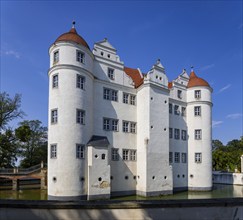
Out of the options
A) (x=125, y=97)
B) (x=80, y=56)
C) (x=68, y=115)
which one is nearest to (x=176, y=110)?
(x=125, y=97)

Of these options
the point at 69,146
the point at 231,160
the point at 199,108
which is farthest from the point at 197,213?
the point at 231,160

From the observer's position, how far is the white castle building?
17.5 metres

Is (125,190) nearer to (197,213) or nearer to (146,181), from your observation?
(146,181)

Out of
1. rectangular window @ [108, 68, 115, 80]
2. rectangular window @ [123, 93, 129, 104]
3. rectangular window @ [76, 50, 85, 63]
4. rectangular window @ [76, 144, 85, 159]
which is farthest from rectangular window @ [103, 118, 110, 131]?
rectangular window @ [76, 50, 85, 63]

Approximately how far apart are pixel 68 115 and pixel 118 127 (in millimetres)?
5388

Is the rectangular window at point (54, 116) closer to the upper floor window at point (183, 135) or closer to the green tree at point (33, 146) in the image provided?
the upper floor window at point (183, 135)

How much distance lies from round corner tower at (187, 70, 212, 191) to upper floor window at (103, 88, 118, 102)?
10.4 metres

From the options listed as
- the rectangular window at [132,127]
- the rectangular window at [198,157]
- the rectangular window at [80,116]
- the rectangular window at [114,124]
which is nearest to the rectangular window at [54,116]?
the rectangular window at [80,116]

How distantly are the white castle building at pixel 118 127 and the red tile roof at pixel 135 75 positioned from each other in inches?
6.4

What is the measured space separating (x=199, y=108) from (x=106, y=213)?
75.6ft

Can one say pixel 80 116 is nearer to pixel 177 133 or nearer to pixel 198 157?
pixel 177 133

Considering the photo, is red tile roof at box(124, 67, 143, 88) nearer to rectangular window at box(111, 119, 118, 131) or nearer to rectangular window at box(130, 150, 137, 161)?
rectangular window at box(111, 119, 118, 131)

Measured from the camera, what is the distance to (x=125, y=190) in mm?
20516

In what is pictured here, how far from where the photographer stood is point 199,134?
2631 cm
